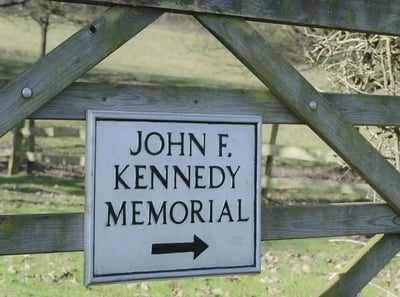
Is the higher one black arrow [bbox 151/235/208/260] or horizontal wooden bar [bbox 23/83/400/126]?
horizontal wooden bar [bbox 23/83/400/126]

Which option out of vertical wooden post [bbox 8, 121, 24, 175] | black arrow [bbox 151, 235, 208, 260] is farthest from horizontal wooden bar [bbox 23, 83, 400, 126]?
vertical wooden post [bbox 8, 121, 24, 175]

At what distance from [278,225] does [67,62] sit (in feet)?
4.06

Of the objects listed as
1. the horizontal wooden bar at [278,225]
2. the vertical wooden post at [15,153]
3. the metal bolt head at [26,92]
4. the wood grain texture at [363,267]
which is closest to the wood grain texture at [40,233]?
the horizontal wooden bar at [278,225]

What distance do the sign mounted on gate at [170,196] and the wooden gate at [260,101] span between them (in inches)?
3.7

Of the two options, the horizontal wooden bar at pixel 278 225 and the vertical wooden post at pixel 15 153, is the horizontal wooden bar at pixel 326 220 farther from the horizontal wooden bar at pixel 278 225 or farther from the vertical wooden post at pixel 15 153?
the vertical wooden post at pixel 15 153

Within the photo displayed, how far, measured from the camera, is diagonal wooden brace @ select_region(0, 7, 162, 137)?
104 inches

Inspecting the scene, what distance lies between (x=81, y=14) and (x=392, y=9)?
14.1 m

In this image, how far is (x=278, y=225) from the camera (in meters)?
3.23

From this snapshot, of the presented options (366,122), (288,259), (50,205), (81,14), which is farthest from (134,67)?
(366,122)

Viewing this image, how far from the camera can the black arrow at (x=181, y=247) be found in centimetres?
287

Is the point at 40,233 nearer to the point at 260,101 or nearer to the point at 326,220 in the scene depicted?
the point at 260,101

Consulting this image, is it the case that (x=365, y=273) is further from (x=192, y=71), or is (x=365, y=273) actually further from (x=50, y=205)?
(x=192, y=71)

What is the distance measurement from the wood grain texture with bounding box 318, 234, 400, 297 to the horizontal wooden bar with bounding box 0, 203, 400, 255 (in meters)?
0.09

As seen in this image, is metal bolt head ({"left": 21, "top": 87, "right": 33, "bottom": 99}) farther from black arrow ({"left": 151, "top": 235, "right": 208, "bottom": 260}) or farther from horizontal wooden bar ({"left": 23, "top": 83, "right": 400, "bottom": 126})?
black arrow ({"left": 151, "top": 235, "right": 208, "bottom": 260})
